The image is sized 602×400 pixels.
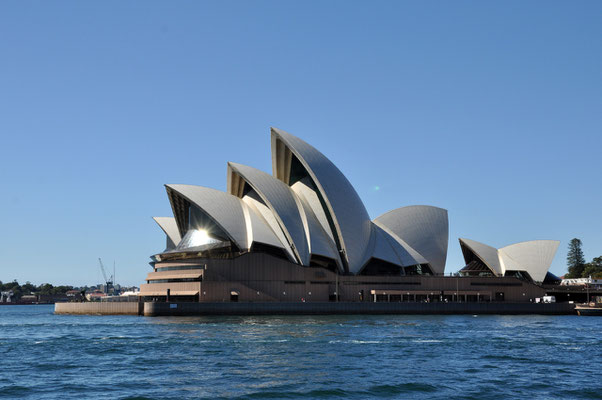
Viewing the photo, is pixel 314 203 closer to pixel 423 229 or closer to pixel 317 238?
pixel 317 238

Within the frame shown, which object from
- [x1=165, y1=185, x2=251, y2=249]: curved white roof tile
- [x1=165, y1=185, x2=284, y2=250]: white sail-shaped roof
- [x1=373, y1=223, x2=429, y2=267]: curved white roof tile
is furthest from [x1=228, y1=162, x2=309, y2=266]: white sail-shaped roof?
[x1=373, y1=223, x2=429, y2=267]: curved white roof tile

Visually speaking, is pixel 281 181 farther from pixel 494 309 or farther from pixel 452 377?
pixel 452 377

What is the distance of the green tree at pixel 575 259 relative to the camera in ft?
509

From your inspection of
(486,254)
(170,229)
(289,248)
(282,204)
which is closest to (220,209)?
(282,204)

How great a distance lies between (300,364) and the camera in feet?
102

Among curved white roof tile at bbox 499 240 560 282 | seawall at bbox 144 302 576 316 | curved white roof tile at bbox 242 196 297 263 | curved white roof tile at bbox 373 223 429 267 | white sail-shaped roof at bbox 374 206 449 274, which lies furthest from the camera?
curved white roof tile at bbox 499 240 560 282

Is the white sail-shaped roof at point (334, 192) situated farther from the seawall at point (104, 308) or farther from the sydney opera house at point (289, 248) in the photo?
the seawall at point (104, 308)

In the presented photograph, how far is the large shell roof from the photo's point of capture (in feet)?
252

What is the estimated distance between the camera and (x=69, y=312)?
86.2m

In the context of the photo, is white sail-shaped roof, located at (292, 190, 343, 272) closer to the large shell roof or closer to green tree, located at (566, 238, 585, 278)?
the large shell roof

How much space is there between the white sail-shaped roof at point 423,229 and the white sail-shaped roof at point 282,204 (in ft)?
52.6

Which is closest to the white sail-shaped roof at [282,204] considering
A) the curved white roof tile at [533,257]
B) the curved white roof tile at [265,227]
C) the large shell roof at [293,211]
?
the large shell roof at [293,211]

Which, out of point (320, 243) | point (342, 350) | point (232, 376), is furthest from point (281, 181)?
point (232, 376)

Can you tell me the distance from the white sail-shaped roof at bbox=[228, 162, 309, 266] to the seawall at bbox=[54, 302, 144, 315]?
19378mm
